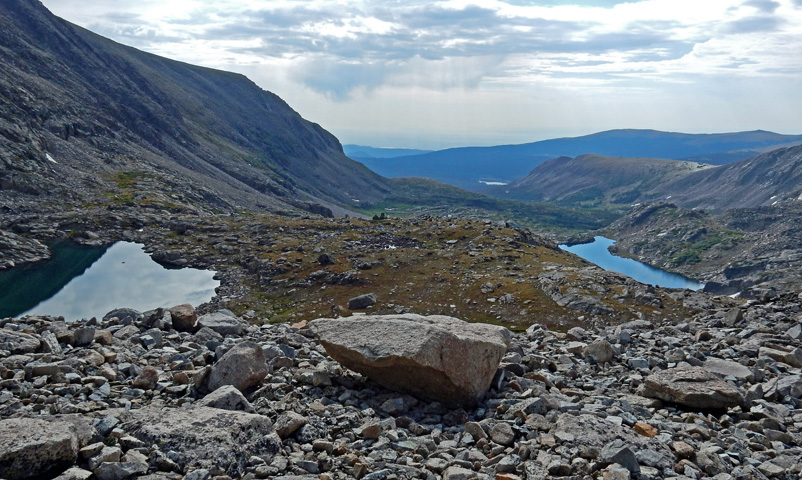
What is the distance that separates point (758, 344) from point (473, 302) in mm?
45644

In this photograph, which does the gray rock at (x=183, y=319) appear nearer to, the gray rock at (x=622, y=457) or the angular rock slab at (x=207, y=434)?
the angular rock slab at (x=207, y=434)

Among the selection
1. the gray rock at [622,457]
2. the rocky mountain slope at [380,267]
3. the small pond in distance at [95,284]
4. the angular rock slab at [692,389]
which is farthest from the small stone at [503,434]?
the small pond in distance at [95,284]

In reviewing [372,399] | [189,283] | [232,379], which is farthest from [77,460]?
[189,283]

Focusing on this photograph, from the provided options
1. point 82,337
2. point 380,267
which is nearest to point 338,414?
point 82,337

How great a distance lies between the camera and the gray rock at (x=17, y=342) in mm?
16688

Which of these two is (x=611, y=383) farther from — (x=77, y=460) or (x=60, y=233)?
(x=60, y=233)

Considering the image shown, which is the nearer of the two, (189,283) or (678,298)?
(678,298)

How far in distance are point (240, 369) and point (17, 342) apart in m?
7.45

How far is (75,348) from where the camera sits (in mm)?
18016

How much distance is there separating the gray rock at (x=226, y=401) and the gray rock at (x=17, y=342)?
275 inches

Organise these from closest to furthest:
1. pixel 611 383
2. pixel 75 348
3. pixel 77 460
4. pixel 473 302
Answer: pixel 77 460 → pixel 75 348 → pixel 611 383 → pixel 473 302

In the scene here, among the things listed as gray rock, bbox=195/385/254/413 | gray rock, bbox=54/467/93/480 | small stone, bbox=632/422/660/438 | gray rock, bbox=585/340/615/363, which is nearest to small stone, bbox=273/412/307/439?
gray rock, bbox=195/385/254/413

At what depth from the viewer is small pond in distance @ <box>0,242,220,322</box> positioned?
223 ft

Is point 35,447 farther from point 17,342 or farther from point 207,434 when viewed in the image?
point 17,342
